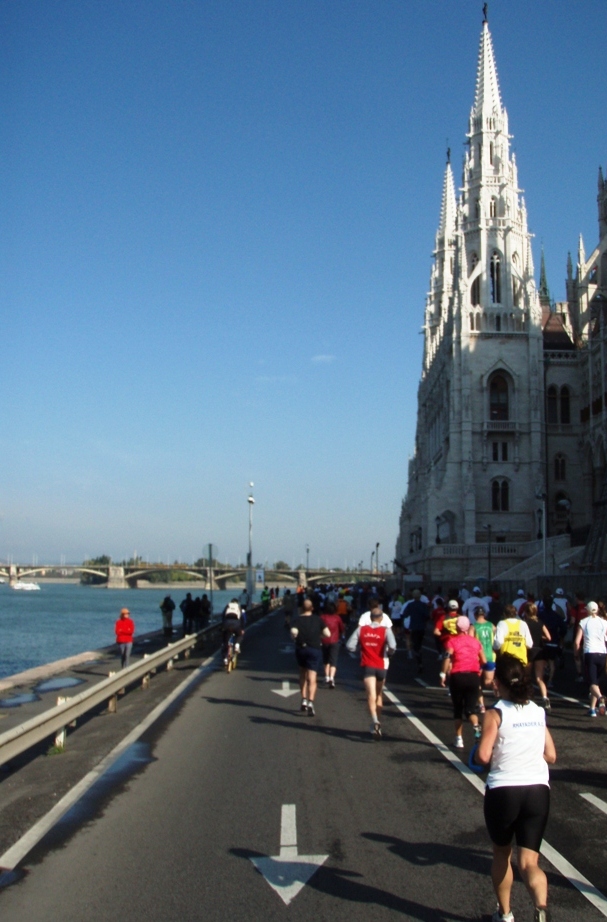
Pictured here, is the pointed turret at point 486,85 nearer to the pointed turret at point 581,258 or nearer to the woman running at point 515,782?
the pointed turret at point 581,258

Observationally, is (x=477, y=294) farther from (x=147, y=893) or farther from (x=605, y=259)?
(x=147, y=893)

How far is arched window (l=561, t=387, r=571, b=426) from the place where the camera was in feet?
225

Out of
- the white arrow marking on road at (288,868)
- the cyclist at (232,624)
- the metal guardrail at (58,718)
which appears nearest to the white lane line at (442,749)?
the white arrow marking on road at (288,868)

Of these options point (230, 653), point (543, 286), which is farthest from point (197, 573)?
point (230, 653)

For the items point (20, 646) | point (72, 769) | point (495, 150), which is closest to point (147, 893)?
point (72, 769)

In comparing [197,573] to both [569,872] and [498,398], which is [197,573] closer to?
[498,398]

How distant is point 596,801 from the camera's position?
28.4 ft

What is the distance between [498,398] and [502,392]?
555mm

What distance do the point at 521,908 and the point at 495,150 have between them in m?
73.4

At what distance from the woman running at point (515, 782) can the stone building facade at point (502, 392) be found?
5723cm

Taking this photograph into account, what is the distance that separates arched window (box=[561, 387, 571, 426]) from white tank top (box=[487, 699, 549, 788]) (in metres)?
66.0

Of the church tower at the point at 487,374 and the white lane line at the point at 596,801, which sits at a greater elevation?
the church tower at the point at 487,374

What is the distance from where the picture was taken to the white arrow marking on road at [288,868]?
20.1 ft

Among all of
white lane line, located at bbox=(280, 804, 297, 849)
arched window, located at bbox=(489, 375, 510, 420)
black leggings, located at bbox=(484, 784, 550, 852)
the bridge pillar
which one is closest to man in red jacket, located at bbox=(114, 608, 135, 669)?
white lane line, located at bbox=(280, 804, 297, 849)
